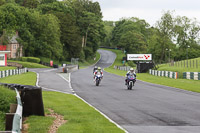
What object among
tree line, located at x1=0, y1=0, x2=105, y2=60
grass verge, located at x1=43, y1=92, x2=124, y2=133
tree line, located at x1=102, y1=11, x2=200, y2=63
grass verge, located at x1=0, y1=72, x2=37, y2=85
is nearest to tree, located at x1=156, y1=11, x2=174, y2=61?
tree line, located at x1=102, y1=11, x2=200, y2=63

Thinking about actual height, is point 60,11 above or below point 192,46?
above

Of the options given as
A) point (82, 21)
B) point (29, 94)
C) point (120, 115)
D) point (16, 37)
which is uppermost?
point (82, 21)

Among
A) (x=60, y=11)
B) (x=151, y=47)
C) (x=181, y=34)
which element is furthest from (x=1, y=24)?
(x=181, y=34)

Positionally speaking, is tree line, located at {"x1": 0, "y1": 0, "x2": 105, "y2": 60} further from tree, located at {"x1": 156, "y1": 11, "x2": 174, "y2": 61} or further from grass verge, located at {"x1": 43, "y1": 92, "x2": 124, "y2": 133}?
grass verge, located at {"x1": 43, "y1": 92, "x2": 124, "y2": 133}

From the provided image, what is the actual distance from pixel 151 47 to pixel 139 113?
99.1m

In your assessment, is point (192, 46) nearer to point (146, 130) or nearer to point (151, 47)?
point (151, 47)

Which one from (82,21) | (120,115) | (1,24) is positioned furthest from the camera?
(82,21)

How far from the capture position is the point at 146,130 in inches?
389

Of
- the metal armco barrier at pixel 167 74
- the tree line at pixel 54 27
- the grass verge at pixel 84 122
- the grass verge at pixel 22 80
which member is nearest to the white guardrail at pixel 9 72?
the grass verge at pixel 22 80

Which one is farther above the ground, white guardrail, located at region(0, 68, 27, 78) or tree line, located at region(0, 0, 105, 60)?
tree line, located at region(0, 0, 105, 60)

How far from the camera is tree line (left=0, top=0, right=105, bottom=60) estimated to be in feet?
291

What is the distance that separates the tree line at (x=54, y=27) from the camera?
88.6 metres

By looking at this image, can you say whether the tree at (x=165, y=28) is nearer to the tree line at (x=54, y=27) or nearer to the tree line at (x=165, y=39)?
the tree line at (x=165, y=39)

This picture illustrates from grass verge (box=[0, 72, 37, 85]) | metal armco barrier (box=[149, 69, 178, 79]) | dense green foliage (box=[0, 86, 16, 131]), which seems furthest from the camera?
metal armco barrier (box=[149, 69, 178, 79])
